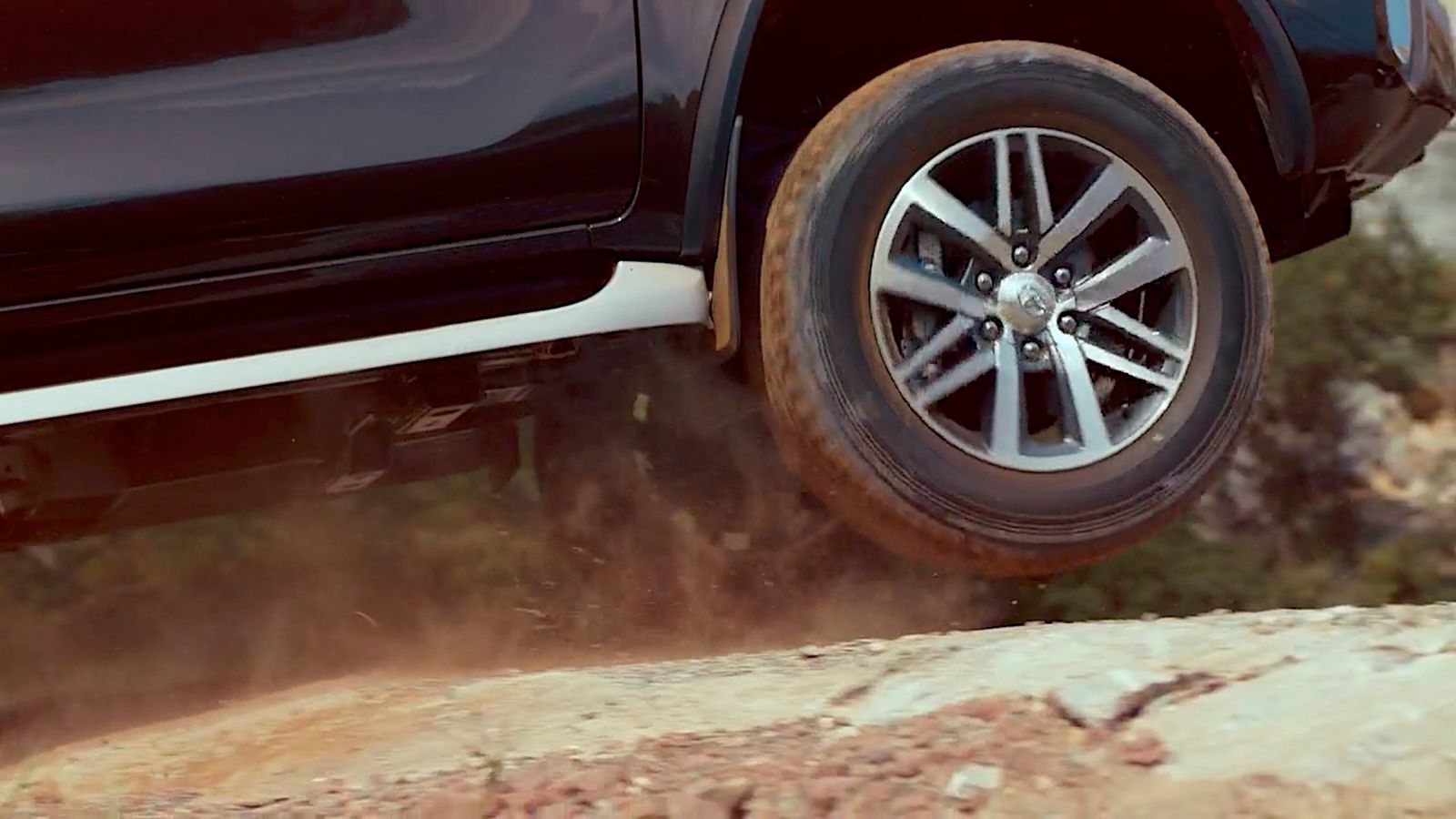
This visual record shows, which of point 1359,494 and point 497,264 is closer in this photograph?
point 497,264

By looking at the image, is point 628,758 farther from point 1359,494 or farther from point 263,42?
point 1359,494

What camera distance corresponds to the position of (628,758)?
180 cm

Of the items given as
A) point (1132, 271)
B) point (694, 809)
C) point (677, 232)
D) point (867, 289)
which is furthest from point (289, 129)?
point (1132, 271)

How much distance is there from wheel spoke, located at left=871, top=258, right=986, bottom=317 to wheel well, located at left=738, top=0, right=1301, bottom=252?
298 millimetres

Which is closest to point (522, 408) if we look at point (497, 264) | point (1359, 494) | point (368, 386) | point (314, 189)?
point (368, 386)

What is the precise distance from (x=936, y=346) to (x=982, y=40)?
28.1 inches

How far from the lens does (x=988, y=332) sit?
88.0 inches

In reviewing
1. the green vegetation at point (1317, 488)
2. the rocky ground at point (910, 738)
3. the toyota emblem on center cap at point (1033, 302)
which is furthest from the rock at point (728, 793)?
the green vegetation at point (1317, 488)

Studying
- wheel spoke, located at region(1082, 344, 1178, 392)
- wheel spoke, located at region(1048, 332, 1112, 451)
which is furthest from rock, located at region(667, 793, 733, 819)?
wheel spoke, located at region(1082, 344, 1178, 392)

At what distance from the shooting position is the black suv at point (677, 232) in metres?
2.02

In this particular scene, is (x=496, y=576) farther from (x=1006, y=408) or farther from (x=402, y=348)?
(x=1006, y=408)

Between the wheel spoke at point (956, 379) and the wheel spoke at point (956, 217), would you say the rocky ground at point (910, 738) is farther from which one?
the wheel spoke at point (956, 217)

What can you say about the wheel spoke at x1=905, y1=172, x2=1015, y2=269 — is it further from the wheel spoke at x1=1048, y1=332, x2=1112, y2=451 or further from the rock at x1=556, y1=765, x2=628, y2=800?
the rock at x1=556, y1=765, x2=628, y2=800

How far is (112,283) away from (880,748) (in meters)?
1.38
